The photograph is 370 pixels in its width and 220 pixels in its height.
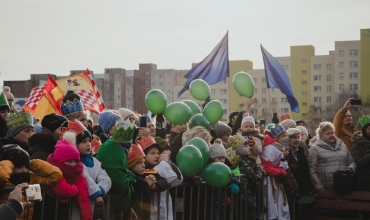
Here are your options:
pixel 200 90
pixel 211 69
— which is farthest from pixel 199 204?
pixel 211 69

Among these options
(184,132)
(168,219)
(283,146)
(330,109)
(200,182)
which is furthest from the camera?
(330,109)

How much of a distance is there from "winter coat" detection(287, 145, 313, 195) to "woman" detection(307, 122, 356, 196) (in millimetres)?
78

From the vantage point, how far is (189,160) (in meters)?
7.93

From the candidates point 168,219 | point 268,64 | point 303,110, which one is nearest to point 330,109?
point 303,110

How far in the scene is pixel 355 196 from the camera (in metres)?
10.8

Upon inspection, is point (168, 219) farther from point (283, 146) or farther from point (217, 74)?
point (217, 74)

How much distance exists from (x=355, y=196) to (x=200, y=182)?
3.75m

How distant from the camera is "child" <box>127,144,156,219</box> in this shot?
7.20 m

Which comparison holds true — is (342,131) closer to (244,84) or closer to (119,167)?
(244,84)

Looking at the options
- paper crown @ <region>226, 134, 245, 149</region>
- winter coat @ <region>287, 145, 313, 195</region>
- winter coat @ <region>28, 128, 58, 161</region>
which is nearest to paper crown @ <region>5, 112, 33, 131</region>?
winter coat @ <region>28, 128, 58, 161</region>

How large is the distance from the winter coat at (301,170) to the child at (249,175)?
159cm

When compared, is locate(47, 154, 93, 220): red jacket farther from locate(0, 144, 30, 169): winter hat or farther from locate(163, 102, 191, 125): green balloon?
locate(163, 102, 191, 125): green balloon

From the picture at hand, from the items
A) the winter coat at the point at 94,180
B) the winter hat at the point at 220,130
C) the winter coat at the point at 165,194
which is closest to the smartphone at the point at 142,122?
the winter coat at the point at 165,194

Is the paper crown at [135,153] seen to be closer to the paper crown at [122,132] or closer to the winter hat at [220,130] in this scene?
the paper crown at [122,132]
